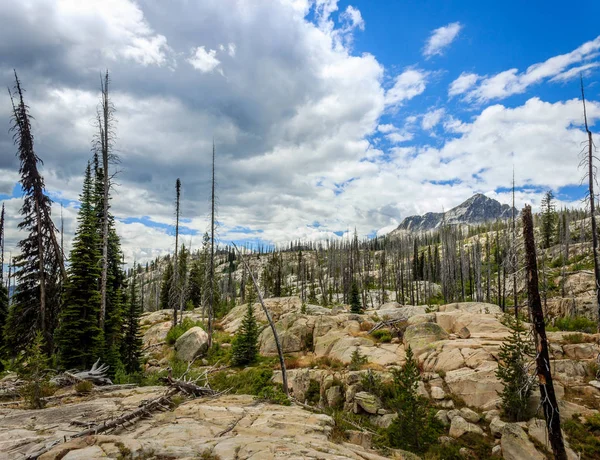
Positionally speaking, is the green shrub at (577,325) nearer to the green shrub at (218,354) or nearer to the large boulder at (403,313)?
the large boulder at (403,313)

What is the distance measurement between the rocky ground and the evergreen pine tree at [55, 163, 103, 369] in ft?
19.7

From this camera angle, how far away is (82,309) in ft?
61.7

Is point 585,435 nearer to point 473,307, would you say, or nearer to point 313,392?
point 313,392

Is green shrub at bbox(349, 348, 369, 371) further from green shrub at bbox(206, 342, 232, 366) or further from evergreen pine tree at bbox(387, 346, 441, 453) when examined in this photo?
green shrub at bbox(206, 342, 232, 366)

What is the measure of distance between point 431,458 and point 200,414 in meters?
9.11

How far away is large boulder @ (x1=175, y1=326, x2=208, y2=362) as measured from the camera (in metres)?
27.6

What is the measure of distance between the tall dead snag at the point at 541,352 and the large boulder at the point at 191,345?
25.0 m

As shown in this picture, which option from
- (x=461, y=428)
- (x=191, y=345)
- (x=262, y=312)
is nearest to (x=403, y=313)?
(x=262, y=312)

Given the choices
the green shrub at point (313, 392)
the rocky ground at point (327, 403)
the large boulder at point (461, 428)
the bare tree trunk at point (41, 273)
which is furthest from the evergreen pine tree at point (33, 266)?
the large boulder at point (461, 428)

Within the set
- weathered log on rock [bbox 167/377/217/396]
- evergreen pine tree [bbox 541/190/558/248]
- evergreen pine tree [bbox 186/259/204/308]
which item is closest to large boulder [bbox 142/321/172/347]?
evergreen pine tree [bbox 186/259/204/308]

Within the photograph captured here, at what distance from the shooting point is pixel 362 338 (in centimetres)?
2580

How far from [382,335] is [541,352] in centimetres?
1684

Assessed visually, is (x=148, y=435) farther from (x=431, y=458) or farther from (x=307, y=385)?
(x=307, y=385)

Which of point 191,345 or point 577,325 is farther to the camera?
point 191,345
